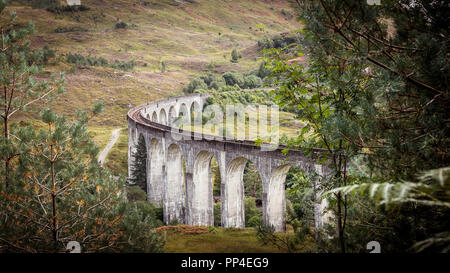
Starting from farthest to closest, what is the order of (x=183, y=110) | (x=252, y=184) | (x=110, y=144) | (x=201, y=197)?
(x=183, y=110) → (x=110, y=144) → (x=252, y=184) → (x=201, y=197)

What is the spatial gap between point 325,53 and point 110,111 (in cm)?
8111

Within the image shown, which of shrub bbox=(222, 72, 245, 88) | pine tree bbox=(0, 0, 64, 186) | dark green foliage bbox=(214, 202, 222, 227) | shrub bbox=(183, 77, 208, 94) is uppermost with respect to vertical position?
shrub bbox=(222, 72, 245, 88)

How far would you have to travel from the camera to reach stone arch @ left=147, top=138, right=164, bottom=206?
118ft

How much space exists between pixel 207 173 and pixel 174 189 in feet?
20.1

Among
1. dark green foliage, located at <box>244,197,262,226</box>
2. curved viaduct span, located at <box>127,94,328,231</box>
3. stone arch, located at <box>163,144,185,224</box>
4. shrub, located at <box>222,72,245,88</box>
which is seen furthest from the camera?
shrub, located at <box>222,72,245,88</box>

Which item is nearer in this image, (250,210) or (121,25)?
(250,210)

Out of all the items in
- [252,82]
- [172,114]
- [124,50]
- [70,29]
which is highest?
[70,29]

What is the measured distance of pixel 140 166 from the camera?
38844 mm

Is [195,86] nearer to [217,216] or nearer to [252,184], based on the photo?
[252,184]

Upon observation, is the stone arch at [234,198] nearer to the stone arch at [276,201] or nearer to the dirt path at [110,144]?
the stone arch at [276,201]

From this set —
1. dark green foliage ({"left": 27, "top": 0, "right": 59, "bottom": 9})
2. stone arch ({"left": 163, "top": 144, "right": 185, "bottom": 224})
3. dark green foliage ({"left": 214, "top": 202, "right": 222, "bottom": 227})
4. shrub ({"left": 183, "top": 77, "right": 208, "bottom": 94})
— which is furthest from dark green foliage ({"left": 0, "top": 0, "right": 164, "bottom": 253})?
dark green foliage ({"left": 27, "top": 0, "right": 59, "bottom": 9})

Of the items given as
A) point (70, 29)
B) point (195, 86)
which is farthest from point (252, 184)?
point (70, 29)

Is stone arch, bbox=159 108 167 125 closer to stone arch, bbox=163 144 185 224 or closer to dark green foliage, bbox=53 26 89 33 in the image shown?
stone arch, bbox=163 144 185 224
